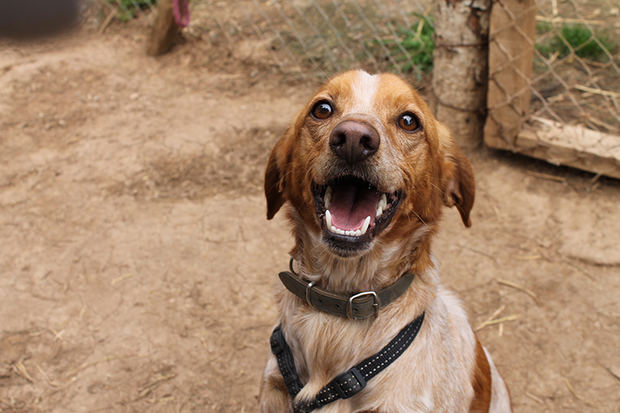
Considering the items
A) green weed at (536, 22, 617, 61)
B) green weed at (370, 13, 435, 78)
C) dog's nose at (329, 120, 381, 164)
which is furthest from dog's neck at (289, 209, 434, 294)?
green weed at (536, 22, 617, 61)

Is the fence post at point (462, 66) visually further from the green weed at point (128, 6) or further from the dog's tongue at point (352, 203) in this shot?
the green weed at point (128, 6)

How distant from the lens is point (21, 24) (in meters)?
1.27

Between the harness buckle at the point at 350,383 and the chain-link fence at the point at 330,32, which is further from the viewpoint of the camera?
the chain-link fence at the point at 330,32

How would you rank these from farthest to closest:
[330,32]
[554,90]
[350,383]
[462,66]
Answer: [330,32]
[554,90]
[462,66]
[350,383]

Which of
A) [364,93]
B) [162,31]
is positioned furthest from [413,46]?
[364,93]

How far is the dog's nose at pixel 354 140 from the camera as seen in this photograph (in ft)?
6.09

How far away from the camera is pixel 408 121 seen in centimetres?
220

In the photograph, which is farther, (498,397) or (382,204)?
(498,397)

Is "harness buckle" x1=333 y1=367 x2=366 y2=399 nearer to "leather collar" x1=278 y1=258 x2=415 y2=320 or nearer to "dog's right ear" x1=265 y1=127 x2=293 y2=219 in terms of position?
"leather collar" x1=278 y1=258 x2=415 y2=320

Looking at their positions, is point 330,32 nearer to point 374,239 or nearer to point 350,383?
point 374,239

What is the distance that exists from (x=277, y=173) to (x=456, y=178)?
2.43 ft

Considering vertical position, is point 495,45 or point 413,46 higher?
point 495,45

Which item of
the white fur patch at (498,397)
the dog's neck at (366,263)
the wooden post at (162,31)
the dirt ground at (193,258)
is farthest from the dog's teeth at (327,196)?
the wooden post at (162,31)

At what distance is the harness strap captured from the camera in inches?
78.0
